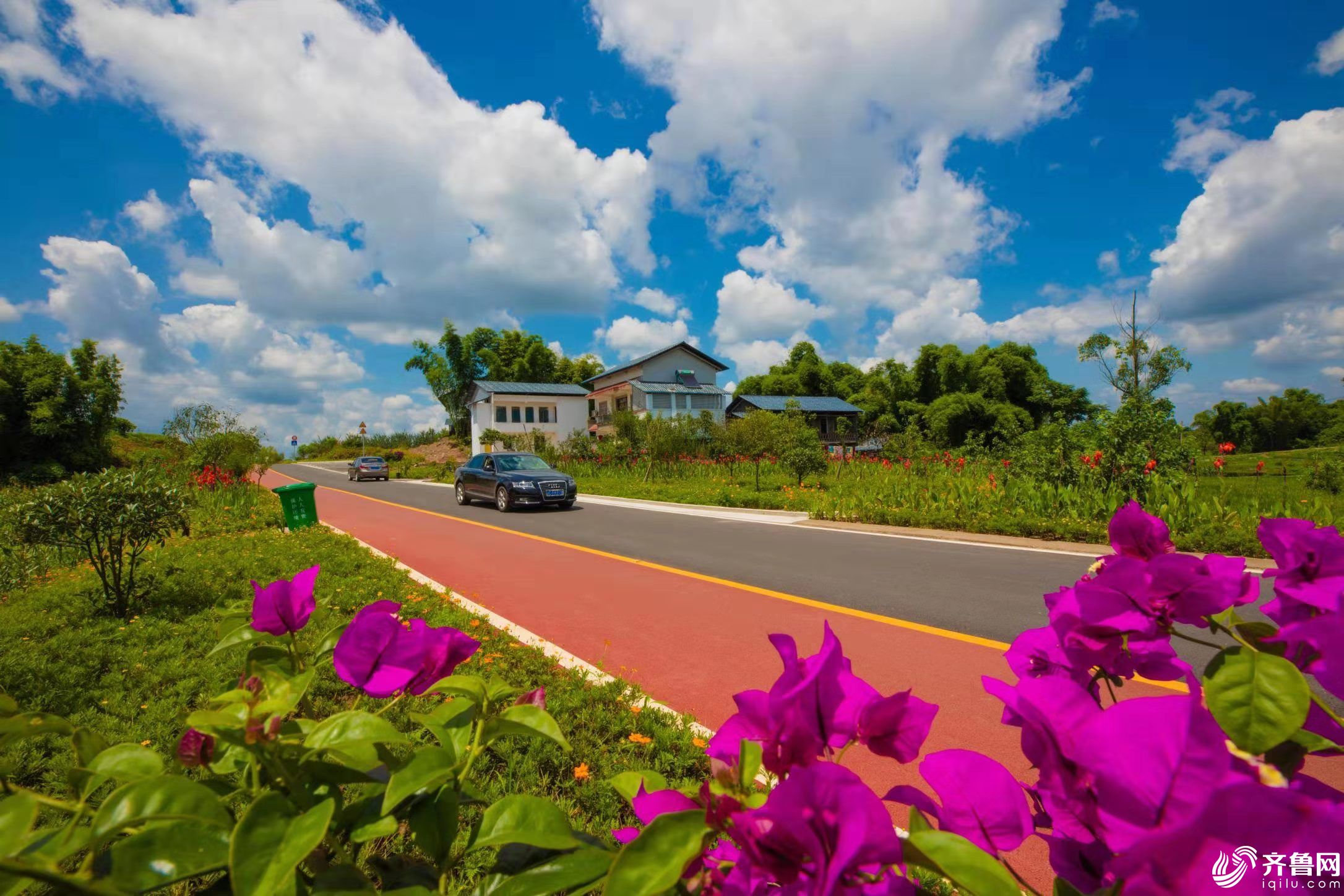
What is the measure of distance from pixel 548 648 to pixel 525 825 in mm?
4253

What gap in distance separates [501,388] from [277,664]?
45610 mm

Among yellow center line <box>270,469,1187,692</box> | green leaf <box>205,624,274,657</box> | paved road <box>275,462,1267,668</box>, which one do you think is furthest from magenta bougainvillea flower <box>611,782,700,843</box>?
paved road <box>275,462,1267,668</box>

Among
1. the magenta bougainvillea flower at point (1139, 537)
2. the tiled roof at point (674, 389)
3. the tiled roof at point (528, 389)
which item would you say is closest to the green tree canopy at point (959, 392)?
the tiled roof at point (674, 389)

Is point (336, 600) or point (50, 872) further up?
point (50, 872)

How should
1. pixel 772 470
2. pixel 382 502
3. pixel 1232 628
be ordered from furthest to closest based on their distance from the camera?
pixel 772 470
pixel 382 502
pixel 1232 628

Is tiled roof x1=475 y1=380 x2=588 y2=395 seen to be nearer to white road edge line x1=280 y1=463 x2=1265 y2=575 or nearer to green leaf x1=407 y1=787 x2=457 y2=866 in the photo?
white road edge line x1=280 y1=463 x2=1265 y2=575

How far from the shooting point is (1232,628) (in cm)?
75

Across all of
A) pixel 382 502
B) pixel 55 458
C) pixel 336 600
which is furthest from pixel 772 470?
pixel 55 458

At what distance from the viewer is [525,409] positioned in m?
46.0

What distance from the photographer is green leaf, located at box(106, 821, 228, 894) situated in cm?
47

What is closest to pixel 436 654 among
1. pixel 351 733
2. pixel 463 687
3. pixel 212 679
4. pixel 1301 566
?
pixel 463 687

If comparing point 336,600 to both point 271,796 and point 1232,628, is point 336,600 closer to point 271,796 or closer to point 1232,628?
point 271,796

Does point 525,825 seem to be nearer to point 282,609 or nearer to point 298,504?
point 282,609

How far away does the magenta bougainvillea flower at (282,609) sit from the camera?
89 cm
